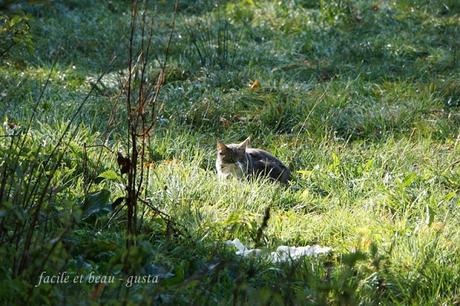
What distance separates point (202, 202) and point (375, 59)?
4.88 m

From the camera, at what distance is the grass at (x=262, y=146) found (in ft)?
13.4

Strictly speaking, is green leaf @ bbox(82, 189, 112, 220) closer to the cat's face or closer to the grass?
the grass

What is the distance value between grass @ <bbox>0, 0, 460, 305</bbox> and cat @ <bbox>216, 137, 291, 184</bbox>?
129 millimetres

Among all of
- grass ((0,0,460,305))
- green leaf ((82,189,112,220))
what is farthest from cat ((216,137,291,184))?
green leaf ((82,189,112,220))

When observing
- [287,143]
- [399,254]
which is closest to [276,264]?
[399,254]

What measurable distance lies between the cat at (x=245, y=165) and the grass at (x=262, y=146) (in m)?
0.13

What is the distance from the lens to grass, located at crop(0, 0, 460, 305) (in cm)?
408

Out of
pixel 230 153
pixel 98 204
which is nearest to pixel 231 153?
pixel 230 153

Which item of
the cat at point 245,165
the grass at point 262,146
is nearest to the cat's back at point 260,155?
the cat at point 245,165

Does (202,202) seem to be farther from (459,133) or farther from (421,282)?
(459,133)

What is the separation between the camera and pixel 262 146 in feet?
25.9

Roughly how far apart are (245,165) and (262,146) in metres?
1.26

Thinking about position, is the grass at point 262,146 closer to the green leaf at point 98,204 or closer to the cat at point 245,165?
the green leaf at point 98,204

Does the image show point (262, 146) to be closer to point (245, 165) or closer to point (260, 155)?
point (260, 155)
